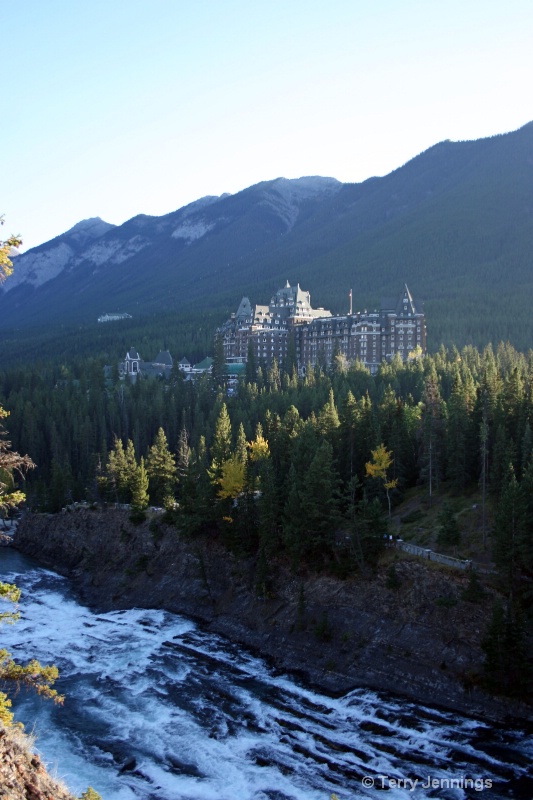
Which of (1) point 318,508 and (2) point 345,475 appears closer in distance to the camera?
(1) point 318,508

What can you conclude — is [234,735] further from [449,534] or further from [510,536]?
[449,534]

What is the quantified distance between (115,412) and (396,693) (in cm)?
9414

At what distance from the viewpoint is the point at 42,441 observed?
422 feet

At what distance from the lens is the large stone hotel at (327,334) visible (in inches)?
6929

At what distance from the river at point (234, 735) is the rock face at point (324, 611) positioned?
2.09 metres

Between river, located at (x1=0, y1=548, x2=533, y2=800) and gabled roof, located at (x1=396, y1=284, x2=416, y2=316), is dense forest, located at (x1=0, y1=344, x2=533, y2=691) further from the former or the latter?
gabled roof, located at (x1=396, y1=284, x2=416, y2=316)

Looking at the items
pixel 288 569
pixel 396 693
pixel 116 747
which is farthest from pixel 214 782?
pixel 288 569

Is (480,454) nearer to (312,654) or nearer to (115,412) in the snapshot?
(312,654)

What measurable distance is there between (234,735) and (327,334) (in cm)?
14301

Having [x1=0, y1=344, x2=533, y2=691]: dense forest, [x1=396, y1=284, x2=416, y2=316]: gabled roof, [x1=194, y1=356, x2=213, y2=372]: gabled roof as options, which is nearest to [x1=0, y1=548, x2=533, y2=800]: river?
[x1=0, y1=344, x2=533, y2=691]: dense forest

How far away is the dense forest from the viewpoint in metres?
54.8

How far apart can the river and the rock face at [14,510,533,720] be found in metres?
2.09

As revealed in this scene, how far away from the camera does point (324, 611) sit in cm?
5856

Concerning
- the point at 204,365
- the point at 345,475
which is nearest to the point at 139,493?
the point at 345,475
